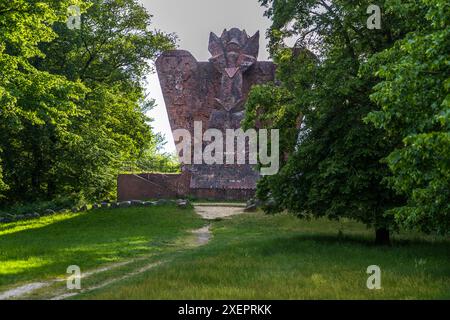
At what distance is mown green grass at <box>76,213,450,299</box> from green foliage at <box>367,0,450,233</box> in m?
1.96

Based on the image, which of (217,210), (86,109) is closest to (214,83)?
(86,109)

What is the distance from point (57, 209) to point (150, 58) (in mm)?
14672

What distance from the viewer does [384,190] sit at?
18.5 meters

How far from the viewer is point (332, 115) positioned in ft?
63.6

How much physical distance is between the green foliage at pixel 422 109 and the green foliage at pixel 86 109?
59.8 feet

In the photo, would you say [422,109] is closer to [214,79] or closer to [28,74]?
[28,74]

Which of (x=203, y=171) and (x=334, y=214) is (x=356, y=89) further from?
(x=203, y=171)

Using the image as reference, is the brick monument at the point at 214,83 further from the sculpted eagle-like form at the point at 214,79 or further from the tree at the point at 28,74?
the tree at the point at 28,74

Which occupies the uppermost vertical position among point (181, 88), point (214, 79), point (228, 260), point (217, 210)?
point (214, 79)

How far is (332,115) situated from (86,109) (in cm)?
2140

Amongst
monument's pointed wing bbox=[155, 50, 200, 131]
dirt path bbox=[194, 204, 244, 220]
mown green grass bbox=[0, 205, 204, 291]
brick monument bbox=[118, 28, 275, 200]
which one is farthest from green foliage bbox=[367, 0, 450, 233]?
monument's pointed wing bbox=[155, 50, 200, 131]

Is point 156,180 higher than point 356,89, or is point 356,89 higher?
point 356,89

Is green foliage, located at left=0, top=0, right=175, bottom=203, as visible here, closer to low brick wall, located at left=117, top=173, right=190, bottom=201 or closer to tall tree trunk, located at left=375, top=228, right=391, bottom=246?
low brick wall, located at left=117, top=173, right=190, bottom=201
